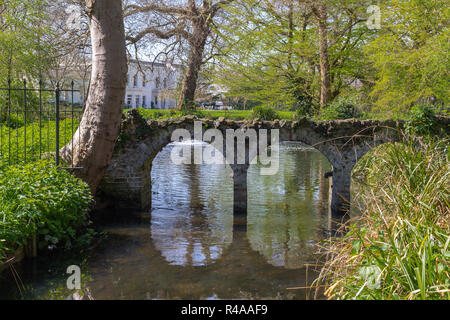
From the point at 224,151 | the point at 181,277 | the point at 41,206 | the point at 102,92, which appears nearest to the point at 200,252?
the point at 181,277

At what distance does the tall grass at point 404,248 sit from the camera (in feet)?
11.6

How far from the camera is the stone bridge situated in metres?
10.8

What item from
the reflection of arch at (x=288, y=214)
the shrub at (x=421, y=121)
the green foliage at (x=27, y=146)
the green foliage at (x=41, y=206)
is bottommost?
the reflection of arch at (x=288, y=214)

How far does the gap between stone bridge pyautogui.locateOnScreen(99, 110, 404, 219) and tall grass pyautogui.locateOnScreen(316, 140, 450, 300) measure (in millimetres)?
5462

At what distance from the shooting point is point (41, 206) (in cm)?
678

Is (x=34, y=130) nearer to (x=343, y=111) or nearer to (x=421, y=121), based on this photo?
(x=343, y=111)

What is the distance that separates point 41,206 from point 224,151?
5104mm

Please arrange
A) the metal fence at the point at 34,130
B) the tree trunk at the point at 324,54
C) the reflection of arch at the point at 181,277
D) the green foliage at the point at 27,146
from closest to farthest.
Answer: the reflection of arch at the point at 181,277
the metal fence at the point at 34,130
the green foliage at the point at 27,146
the tree trunk at the point at 324,54

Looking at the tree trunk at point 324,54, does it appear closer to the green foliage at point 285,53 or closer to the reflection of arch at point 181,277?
the green foliage at point 285,53

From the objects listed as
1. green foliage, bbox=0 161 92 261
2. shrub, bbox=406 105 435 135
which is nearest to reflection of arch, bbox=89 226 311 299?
green foliage, bbox=0 161 92 261

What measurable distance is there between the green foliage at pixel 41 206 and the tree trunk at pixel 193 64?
38.4 feet

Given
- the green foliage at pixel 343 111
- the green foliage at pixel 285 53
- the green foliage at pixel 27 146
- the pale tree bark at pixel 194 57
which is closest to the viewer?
the green foliage at pixel 27 146

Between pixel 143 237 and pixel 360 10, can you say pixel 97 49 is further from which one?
pixel 360 10

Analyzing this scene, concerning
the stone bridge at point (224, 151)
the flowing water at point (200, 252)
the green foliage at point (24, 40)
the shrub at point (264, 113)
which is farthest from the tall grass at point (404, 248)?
the shrub at point (264, 113)
